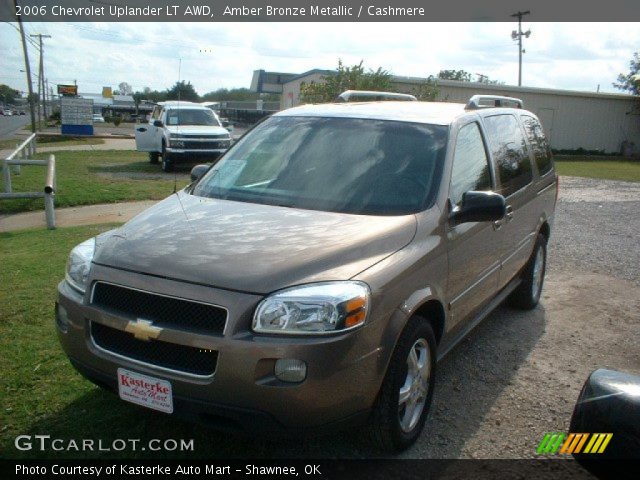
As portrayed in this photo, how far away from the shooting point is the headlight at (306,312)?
9.06 feet

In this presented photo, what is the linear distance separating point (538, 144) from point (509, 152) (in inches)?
45.3

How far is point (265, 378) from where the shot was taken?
8.91ft

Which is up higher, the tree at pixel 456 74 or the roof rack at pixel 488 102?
the tree at pixel 456 74

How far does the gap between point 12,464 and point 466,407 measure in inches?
105

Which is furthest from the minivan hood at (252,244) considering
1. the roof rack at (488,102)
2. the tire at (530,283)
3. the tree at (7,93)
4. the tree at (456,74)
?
the tree at (7,93)

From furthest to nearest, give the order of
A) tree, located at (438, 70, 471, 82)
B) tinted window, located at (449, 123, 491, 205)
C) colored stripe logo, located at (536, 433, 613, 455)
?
tree, located at (438, 70, 471, 82) < tinted window, located at (449, 123, 491, 205) < colored stripe logo, located at (536, 433, 613, 455)

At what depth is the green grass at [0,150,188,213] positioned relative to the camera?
37.4 feet

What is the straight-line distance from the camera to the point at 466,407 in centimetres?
397

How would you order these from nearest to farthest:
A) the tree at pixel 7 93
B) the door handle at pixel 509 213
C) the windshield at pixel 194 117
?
the door handle at pixel 509 213, the windshield at pixel 194 117, the tree at pixel 7 93

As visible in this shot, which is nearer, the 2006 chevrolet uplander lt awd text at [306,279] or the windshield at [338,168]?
the 2006 chevrolet uplander lt awd text at [306,279]

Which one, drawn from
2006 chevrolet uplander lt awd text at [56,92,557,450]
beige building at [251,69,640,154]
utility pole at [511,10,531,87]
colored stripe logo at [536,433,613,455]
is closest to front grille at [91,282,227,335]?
2006 chevrolet uplander lt awd text at [56,92,557,450]

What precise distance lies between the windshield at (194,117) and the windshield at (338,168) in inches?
575

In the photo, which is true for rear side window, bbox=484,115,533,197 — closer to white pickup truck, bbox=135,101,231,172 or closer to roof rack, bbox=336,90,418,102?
roof rack, bbox=336,90,418,102

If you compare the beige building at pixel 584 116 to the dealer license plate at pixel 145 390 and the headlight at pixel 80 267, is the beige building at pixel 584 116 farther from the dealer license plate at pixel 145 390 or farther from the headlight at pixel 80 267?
the dealer license plate at pixel 145 390
